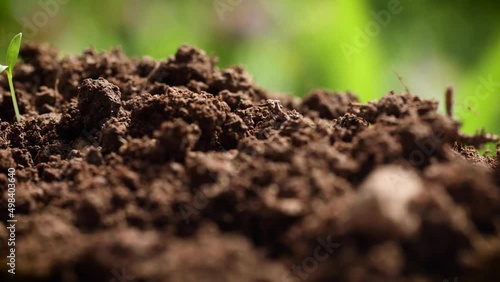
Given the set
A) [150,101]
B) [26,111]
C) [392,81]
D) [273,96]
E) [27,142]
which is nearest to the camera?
[150,101]

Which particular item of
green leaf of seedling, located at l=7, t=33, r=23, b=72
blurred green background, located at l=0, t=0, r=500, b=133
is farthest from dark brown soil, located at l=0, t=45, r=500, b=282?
blurred green background, located at l=0, t=0, r=500, b=133

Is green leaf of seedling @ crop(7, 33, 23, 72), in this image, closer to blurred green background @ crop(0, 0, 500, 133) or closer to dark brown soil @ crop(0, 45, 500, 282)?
dark brown soil @ crop(0, 45, 500, 282)

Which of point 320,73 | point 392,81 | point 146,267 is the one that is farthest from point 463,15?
point 146,267

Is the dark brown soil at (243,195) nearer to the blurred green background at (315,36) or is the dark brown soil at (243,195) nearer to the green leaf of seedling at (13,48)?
the green leaf of seedling at (13,48)

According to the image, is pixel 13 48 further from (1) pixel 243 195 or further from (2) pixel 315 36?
(2) pixel 315 36

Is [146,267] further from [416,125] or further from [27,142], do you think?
[27,142]

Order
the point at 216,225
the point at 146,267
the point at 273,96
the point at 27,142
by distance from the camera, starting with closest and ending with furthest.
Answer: the point at 146,267 → the point at 216,225 → the point at 27,142 → the point at 273,96
